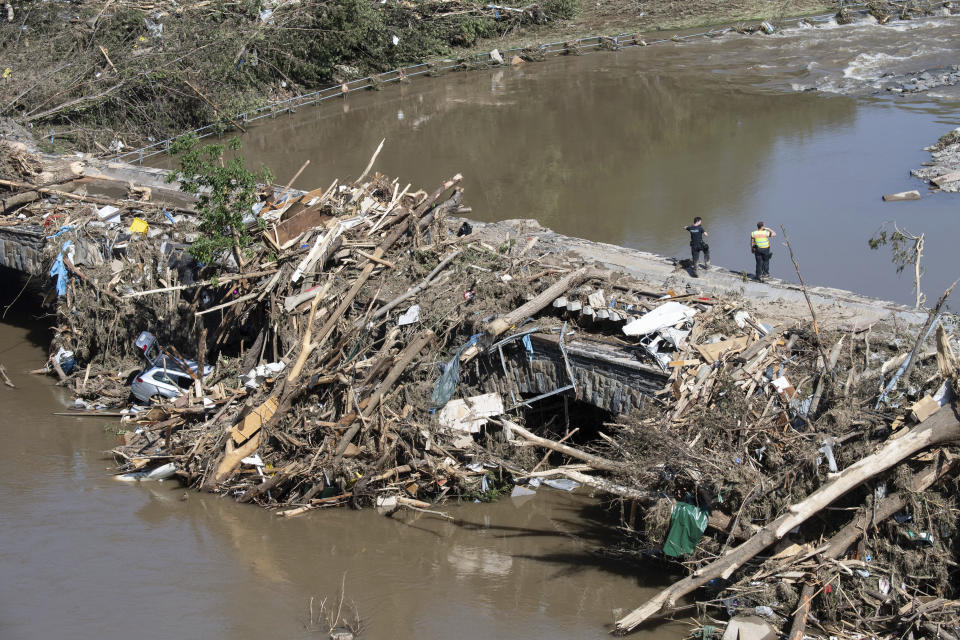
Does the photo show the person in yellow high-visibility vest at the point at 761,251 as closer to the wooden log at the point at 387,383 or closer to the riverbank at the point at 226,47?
the wooden log at the point at 387,383

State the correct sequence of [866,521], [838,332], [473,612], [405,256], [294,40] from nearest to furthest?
1. [866,521]
2. [473,612]
3. [838,332]
4. [405,256]
5. [294,40]

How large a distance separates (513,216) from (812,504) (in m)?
12.8

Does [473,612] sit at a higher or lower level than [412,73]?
lower

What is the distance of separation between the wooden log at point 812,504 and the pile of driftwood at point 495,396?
2 centimetres

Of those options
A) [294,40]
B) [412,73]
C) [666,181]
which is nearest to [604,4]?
[412,73]

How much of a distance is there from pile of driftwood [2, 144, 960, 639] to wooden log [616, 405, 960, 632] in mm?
23

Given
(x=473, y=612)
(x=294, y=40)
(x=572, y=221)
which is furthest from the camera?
(x=294, y=40)

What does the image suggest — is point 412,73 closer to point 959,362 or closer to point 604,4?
point 604,4

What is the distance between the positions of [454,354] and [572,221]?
816 centimetres

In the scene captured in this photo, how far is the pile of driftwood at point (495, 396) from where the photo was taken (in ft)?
29.1

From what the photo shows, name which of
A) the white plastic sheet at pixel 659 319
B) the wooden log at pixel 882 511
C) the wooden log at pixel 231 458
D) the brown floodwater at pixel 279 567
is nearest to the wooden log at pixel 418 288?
the wooden log at pixel 231 458

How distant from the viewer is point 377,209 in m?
15.9

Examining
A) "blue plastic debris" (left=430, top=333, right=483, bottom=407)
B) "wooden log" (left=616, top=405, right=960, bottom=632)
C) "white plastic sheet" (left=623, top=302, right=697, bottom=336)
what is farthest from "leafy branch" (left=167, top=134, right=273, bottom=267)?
"wooden log" (left=616, top=405, right=960, bottom=632)

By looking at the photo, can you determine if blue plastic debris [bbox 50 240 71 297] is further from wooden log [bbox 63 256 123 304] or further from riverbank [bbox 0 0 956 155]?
riverbank [bbox 0 0 956 155]
